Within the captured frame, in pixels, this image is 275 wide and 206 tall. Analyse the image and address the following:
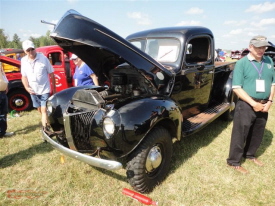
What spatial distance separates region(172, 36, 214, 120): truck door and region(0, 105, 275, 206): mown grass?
770 millimetres

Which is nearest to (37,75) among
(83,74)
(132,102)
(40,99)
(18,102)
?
(40,99)

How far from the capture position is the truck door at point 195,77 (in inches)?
122

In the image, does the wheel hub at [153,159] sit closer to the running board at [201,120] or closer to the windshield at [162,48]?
the running board at [201,120]

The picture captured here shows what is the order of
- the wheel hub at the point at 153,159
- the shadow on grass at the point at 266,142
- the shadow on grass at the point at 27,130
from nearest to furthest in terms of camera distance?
the wheel hub at the point at 153,159 → the shadow on grass at the point at 266,142 → the shadow on grass at the point at 27,130

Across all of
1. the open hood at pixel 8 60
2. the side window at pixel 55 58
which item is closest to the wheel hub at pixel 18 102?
the open hood at pixel 8 60

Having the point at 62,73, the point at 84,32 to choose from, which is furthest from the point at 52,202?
the point at 62,73

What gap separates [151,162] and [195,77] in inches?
68.9

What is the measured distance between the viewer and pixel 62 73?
19.7 ft

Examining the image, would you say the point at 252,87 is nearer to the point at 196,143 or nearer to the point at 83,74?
the point at 196,143

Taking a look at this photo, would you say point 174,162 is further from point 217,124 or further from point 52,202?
point 217,124

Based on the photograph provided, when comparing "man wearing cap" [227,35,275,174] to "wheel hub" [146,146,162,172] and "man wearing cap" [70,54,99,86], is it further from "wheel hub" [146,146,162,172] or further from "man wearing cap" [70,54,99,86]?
"man wearing cap" [70,54,99,86]

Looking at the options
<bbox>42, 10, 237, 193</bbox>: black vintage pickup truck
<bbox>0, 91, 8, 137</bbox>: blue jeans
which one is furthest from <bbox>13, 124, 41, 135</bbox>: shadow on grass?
<bbox>42, 10, 237, 193</bbox>: black vintage pickup truck

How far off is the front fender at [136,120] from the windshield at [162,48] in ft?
3.74

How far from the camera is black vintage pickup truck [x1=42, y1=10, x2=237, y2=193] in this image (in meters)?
2.06
